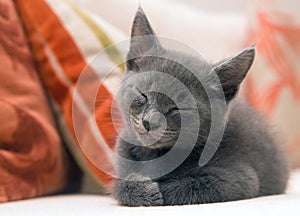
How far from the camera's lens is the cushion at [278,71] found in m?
1.64

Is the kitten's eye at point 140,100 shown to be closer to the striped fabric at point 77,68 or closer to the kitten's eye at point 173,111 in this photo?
the kitten's eye at point 173,111

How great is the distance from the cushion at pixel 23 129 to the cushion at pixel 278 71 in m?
0.62

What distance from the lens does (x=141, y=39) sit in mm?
1054

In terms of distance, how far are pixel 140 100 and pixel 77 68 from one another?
0.39m

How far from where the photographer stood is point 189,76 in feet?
3.28

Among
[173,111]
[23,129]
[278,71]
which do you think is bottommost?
[23,129]

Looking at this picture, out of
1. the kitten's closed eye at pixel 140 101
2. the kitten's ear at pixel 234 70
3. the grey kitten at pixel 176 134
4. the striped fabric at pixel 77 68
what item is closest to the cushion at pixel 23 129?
the striped fabric at pixel 77 68

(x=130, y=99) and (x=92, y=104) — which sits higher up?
(x=130, y=99)

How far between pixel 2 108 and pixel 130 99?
32 cm

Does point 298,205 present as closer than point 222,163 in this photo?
Yes

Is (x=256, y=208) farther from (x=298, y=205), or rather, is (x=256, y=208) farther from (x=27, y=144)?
(x=27, y=144)

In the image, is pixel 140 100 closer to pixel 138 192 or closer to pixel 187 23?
pixel 138 192

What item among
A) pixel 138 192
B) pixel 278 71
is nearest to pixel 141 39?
pixel 138 192

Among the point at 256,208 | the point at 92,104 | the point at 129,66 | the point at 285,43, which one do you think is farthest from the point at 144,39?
the point at 285,43
